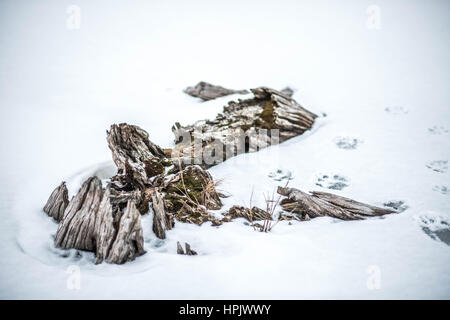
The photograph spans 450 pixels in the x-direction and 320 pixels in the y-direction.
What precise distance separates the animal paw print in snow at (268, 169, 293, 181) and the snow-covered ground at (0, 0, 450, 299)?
0.10m

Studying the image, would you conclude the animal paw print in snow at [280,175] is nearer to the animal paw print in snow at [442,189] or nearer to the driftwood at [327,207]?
the driftwood at [327,207]

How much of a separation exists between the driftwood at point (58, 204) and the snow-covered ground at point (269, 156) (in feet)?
0.41

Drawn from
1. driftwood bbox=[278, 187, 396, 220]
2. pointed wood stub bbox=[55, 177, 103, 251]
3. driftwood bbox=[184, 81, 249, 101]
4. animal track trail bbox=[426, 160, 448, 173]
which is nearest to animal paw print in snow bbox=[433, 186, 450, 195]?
animal track trail bbox=[426, 160, 448, 173]

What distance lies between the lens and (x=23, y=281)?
207 cm

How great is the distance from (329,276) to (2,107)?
999 cm

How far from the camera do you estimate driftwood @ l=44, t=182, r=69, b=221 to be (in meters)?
3.10

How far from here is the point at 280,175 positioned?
16.0 feet

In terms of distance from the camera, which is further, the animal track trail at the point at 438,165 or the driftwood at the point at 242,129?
the driftwood at the point at 242,129

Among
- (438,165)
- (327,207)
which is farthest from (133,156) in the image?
(438,165)

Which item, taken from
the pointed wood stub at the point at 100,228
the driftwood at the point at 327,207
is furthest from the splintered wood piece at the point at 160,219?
the driftwood at the point at 327,207

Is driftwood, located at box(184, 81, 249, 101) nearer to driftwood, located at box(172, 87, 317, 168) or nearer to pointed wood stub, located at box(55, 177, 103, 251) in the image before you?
driftwood, located at box(172, 87, 317, 168)

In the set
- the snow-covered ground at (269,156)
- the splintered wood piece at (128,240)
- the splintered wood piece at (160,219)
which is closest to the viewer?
the snow-covered ground at (269,156)

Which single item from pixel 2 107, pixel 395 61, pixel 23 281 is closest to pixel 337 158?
pixel 23 281

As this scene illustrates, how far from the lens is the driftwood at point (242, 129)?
5.29 meters
